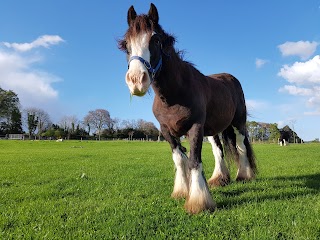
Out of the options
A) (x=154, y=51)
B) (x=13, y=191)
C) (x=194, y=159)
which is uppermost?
(x=154, y=51)

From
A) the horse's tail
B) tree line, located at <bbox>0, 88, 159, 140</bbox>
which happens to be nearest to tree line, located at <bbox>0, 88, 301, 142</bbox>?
tree line, located at <bbox>0, 88, 159, 140</bbox>

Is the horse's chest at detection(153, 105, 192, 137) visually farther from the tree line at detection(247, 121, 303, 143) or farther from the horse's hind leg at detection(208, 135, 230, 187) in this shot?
the tree line at detection(247, 121, 303, 143)

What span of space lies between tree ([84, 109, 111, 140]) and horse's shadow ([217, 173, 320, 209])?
91814 mm

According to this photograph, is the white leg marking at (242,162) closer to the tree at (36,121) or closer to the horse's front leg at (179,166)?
the horse's front leg at (179,166)

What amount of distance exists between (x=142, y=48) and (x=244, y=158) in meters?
4.35

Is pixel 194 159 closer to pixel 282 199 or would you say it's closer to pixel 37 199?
pixel 282 199

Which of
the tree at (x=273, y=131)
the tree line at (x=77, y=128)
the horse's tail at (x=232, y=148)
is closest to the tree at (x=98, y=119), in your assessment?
the tree line at (x=77, y=128)

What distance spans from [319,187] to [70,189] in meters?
5.18

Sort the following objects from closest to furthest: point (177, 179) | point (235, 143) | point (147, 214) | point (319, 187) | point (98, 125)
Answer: point (147, 214), point (177, 179), point (319, 187), point (235, 143), point (98, 125)

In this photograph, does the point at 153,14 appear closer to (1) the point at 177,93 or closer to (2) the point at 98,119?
(1) the point at 177,93

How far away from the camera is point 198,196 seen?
438 centimetres

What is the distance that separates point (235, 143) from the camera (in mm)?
7320

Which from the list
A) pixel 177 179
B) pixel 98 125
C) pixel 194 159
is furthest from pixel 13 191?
pixel 98 125

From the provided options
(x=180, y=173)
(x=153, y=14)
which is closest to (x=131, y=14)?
(x=153, y=14)
